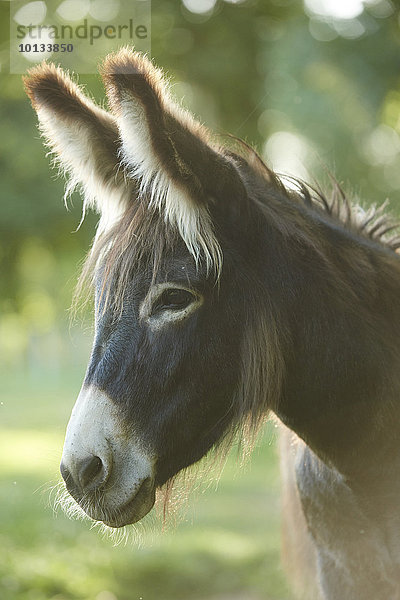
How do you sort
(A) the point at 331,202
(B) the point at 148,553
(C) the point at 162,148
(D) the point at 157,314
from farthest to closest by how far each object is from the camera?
1. (B) the point at 148,553
2. (A) the point at 331,202
3. (D) the point at 157,314
4. (C) the point at 162,148

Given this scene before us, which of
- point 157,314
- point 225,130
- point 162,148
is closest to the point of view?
point 162,148

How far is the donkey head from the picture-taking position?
1794 millimetres

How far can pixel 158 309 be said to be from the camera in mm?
1897

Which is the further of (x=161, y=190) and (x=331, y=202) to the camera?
(x=331, y=202)

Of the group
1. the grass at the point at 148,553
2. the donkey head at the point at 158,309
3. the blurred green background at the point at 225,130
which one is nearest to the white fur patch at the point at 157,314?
the donkey head at the point at 158,309

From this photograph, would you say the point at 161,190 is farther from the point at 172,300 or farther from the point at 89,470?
the point at 89,470

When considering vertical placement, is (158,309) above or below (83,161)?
below

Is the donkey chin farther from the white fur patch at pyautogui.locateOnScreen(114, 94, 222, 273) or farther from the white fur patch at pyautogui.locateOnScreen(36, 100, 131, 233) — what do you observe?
the white fur patch at pyautogui.locateOnScreen(36, 100, 131, 233)

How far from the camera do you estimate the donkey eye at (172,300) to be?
74.6 inches

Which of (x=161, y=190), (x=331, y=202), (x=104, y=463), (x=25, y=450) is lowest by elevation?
(x=25, y=450)

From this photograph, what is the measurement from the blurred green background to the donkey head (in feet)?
3.08

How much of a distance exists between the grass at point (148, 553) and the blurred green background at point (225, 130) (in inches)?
0.6

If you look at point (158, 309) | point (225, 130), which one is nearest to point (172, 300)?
point (158, 309)

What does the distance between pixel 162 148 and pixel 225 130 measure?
317cm
